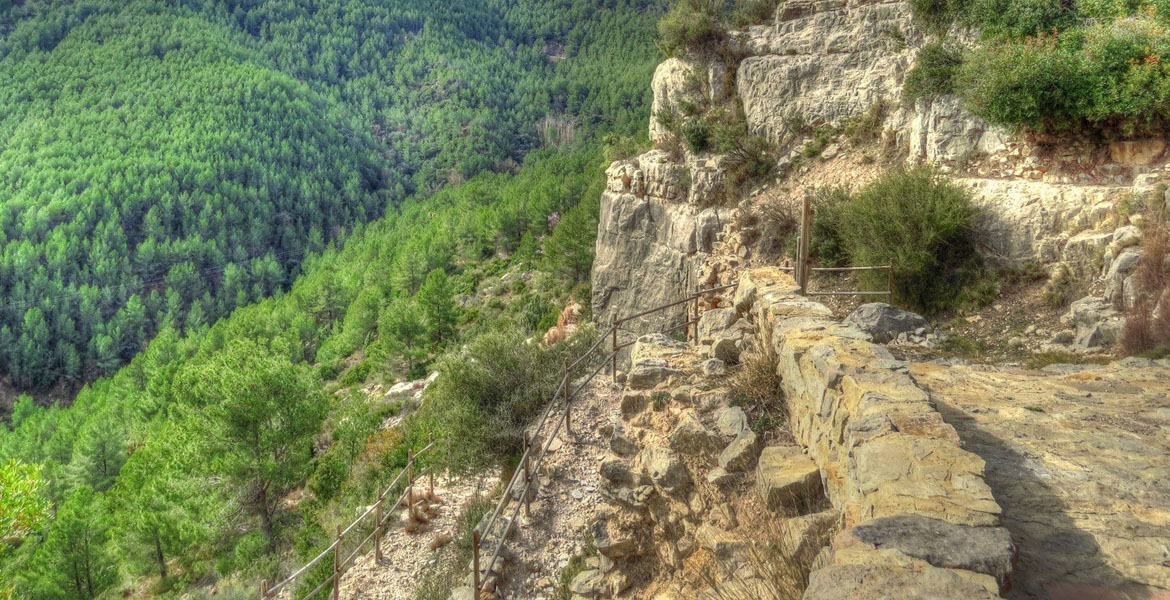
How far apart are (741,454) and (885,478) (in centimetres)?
Answer: 197

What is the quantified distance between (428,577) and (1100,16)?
573 inches

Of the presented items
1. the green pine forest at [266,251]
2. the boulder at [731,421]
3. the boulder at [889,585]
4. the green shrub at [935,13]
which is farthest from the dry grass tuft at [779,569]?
the green shrub at [935,13]

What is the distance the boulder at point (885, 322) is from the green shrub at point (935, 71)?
6.06 metres

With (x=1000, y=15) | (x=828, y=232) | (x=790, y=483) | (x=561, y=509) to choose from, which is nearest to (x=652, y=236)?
(x=828, y=232)

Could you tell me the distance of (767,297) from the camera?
25.0 feet

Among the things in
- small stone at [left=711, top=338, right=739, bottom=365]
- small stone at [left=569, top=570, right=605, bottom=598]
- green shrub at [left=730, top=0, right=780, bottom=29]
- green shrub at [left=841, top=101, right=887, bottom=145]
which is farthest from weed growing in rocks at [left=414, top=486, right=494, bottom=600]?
green shrub at [left=730, top=0, right=780, bottom=29]

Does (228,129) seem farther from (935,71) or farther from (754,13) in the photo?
(935,71)

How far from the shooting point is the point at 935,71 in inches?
502

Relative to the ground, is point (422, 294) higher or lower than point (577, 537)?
lower

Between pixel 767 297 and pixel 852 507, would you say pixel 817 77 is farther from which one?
pixel 852 507

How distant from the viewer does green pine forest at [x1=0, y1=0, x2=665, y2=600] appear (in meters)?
19.4

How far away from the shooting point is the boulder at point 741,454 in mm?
5609

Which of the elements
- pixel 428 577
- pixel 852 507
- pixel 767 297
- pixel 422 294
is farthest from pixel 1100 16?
pixel 422 294

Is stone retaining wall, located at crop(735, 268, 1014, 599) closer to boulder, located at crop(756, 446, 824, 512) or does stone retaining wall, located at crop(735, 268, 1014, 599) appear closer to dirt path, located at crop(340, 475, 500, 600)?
boulder, located at crop(756, 446, 824, 512)
